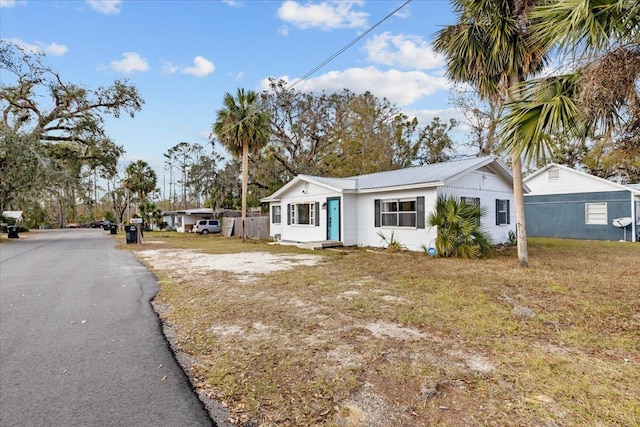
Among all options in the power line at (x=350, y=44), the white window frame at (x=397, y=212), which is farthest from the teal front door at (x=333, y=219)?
the power line at (x=350, y=44)

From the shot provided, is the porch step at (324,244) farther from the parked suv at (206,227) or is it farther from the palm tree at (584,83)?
the parked suv at (206,227)

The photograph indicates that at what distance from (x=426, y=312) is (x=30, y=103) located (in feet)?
101

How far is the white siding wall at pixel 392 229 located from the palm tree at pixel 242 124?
791 centimetres

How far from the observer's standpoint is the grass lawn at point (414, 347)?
8.87 ft

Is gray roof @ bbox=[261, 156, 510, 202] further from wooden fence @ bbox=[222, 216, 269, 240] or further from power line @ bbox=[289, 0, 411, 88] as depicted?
wooden fence @ bbox=[222, 216, 269, 240]

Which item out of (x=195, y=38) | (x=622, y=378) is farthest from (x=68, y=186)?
(x=622, y=378)

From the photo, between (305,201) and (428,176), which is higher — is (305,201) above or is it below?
below

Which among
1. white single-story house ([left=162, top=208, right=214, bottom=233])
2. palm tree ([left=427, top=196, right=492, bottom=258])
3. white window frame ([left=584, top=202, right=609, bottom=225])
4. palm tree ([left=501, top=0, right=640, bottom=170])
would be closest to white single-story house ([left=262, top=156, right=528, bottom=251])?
palm tree ([left=427, top=196, right=492, bottom=258])

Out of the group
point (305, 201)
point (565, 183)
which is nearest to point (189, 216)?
Result: point (305, 201)

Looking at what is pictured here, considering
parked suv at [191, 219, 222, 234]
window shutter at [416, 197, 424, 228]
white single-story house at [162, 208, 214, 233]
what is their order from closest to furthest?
window shutter at [416, 197, 424, 228], parked suv at [191, 219, 222, 234], white single-story house at [162, 208, 214, 233]

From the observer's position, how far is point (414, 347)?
3934 mm

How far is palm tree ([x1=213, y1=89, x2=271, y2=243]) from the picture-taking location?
767 inches

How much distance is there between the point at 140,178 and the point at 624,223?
4244 cm

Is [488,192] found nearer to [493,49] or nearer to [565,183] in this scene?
[493,49]
